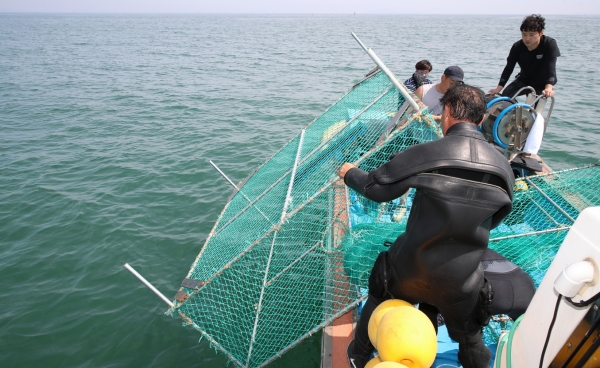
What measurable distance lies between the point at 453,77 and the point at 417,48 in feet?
86.8

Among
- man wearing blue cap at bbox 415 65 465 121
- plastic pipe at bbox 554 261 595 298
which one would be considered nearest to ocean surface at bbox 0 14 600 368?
man wearing blue cap at bbox 415 65 465 121

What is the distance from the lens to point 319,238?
3613 mm

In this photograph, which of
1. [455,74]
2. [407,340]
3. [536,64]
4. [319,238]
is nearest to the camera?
[407,340]

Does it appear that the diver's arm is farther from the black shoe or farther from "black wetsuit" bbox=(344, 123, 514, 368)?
the black shoe

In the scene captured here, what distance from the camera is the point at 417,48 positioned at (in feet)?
91.9

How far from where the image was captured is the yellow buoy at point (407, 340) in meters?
1.75

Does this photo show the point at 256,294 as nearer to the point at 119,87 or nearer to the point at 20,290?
the point at 20,290

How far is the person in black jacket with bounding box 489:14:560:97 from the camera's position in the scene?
4.44m

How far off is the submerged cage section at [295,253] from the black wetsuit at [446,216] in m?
0.65

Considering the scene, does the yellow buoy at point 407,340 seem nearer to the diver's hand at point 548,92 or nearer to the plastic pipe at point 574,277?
the plastic pipe at point 574,277

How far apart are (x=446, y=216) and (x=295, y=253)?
2.08m

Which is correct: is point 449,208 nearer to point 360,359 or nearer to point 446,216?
point 446,216

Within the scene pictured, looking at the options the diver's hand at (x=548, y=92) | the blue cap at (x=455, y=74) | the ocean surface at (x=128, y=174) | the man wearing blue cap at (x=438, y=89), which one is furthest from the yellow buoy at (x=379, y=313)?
the diver's hand at (x=548, y=92)

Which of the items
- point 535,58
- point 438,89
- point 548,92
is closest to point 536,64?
point 535,58
